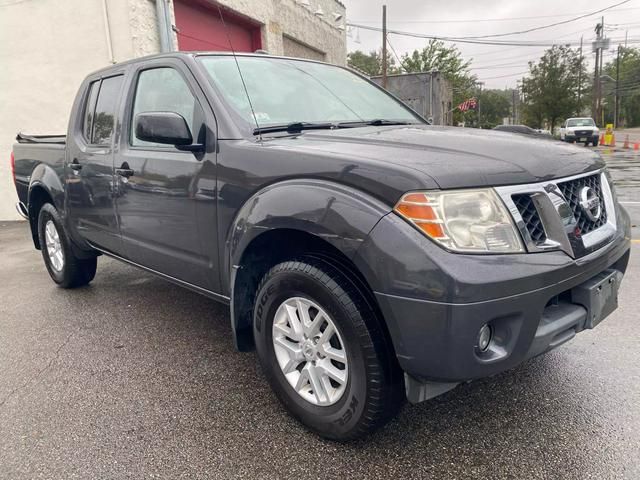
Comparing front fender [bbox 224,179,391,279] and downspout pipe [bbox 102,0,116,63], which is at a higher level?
downspout pipe [bbox 102,0,116,63]

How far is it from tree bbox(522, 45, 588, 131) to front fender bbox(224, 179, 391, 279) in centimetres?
4986

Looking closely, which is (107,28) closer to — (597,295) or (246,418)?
(246,418)

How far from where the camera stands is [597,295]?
213 cm

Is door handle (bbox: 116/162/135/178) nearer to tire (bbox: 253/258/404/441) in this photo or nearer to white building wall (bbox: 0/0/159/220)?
tire (bbox: 253/258/404/441)

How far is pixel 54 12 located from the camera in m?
8.48

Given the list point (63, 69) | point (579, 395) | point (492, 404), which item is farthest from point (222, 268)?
point (63, 69)

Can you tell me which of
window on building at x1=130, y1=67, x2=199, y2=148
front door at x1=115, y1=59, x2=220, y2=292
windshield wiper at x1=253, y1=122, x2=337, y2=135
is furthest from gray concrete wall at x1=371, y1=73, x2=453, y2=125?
windshield wiper at x1=253, y1=122, x2=337, y2=135

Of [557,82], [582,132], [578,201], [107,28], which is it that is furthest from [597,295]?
[557,82]

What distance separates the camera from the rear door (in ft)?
11.6

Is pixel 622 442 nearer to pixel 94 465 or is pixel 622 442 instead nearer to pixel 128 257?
pixel 94 465

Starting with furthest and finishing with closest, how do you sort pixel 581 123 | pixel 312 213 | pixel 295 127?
pixel 581 123 → pixel 295 127 → pixel 312 213

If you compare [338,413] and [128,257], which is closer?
[338,413]

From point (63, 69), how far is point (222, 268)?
7803 millimetres

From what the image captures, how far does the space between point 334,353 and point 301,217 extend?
0.59 m
